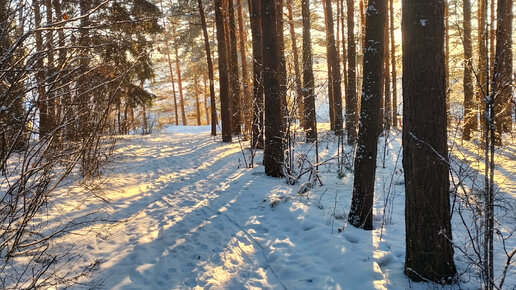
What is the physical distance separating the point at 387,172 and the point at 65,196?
23.2ft

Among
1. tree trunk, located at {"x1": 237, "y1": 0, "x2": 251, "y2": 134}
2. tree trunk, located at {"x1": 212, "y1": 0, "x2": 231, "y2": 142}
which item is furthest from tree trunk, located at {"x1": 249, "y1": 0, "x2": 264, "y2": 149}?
tree trunk, located at {"x1": 212, "y1": 0, "x2": 231, "y2": 142}

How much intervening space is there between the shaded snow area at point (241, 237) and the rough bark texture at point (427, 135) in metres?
0.29

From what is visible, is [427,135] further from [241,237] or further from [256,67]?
[256,67]

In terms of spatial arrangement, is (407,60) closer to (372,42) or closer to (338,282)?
(372,42)

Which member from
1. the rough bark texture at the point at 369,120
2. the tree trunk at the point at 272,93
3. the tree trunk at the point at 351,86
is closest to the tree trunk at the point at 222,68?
the tree trunk at the point at 351,86

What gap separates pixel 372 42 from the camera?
4055mm

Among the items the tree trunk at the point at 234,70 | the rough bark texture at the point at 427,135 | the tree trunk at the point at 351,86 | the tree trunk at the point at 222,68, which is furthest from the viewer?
the tree trunk at the point at 234,70

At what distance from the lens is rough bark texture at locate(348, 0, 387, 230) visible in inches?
160

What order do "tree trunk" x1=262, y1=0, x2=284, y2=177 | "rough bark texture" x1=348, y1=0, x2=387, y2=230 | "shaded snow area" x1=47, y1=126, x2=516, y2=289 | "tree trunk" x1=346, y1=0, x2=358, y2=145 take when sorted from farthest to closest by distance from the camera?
"tree trunk" x1=346, y1=0, x2=358, y2=145 < "tree trunk" x1=262, y1=0, x2=284, y2=177 < "rough bark texture" x1=348, y1=0, x2=387, y2=230 < "shaded snow area" x1=47, y1=126, x2=516, y2=289

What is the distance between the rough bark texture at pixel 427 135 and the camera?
274 centimetres

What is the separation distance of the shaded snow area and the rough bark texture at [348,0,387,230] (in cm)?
28

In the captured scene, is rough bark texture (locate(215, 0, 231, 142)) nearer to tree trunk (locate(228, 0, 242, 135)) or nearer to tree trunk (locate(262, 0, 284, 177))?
tree trunk (locate(228, 0, 242, 135))

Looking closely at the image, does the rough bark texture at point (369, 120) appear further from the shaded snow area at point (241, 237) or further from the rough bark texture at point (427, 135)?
the rough bark texture at point (427, 135)

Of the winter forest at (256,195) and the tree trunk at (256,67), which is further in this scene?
the tree trunk at (256,67)
